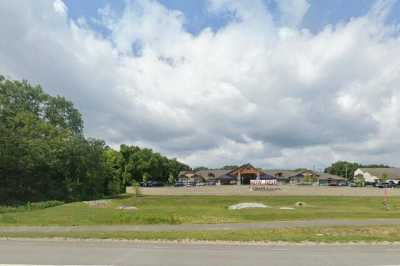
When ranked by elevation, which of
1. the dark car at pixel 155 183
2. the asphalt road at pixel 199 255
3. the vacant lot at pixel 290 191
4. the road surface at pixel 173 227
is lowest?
the road surface at pixel 173 227

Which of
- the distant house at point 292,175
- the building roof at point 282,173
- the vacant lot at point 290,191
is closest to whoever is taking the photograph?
the vacant lot at point 290,191

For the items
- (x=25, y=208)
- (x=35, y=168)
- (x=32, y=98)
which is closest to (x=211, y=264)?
(x=25, y=208)

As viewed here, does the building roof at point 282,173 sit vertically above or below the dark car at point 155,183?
above

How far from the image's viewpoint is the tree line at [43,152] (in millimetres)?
44375

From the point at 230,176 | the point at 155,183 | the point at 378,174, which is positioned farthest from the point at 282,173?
the point at 155,183

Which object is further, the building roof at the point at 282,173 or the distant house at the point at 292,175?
the building roof at the point at 282,173

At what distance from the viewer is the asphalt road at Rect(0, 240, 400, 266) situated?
9.91m

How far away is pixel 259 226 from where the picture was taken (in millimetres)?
20781

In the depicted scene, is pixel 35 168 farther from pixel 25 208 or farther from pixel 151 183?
pixel 151 183

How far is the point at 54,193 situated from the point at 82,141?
10473 millimetres

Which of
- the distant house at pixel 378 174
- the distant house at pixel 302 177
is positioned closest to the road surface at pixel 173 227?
the distant house at pixel 302 177

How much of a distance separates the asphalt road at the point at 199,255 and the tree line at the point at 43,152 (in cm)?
3254

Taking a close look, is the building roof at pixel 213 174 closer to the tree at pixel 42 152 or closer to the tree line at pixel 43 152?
the tree line at pixel 43 152

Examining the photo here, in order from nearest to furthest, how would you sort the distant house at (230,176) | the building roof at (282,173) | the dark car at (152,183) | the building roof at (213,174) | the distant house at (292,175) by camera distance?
the dark car at (152,183)
the distant house at (230,176)
the distant house at (292,175)
the building roof at (213,174)
the building roof at (282,173)
